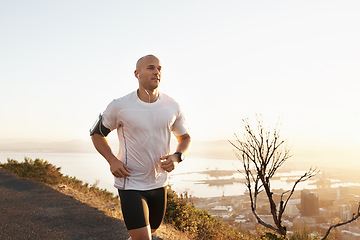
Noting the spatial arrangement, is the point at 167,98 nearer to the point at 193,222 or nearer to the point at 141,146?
the point at 141,146

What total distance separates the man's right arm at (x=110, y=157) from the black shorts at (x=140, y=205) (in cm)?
19

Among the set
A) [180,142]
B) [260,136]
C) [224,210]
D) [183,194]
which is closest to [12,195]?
[183,194]

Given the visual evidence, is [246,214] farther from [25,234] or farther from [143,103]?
[143,103]

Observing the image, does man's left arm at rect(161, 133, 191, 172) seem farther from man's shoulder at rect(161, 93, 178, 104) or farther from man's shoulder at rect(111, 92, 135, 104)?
man's shoulder at rect(111, 92, 135, 104)

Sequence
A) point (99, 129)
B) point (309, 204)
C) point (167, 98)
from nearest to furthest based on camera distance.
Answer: point (99, 129) < point (167, 98) < point (309, 204)

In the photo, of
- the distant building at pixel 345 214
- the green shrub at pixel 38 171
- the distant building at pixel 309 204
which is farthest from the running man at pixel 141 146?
the green shrub at pixel 38 171

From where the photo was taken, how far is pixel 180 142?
132 inches

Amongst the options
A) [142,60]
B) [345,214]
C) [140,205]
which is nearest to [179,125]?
[142,60]

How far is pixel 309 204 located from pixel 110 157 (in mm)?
6976

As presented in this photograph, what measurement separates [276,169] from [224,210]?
13.4 ft

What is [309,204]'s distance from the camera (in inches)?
330

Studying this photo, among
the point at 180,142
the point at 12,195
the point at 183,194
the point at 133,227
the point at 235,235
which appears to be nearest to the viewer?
the point at 133,227

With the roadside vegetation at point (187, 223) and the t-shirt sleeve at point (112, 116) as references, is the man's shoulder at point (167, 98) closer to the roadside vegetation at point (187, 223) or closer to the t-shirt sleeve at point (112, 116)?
the t-shirt sleeve at point (112, 116)

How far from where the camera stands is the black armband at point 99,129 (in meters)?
2.95
